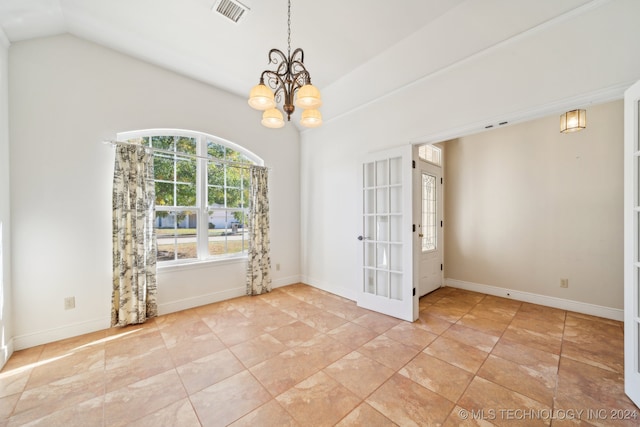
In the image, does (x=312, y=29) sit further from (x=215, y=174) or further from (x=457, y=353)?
(x=457, y=353)

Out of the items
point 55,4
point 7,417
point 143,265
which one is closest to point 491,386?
point 7,417

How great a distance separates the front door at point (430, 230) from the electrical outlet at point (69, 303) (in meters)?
4.48

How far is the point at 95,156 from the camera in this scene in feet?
9.07

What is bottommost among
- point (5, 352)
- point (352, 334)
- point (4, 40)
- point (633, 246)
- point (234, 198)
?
point (352, 334)

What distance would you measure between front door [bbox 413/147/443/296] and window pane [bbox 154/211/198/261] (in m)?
3.52

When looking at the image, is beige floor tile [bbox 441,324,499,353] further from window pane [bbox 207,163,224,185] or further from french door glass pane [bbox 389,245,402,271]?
window pane [bbox 207,163,224,185]

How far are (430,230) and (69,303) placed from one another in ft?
16.3

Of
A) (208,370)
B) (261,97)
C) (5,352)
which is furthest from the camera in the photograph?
(5,352)

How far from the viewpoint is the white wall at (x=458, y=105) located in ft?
6.10

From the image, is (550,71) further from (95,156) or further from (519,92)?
(95,156)

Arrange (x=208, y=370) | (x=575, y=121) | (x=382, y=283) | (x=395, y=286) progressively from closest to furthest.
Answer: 1. (x=208, y=370)
2. (x=575, y=121)
3. (x=395, y=286)
4. (x=382, y=283)

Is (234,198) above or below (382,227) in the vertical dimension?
above

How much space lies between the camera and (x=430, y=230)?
13.5 feet

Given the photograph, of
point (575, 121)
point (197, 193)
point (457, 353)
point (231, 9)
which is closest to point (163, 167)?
point (197, 193)
